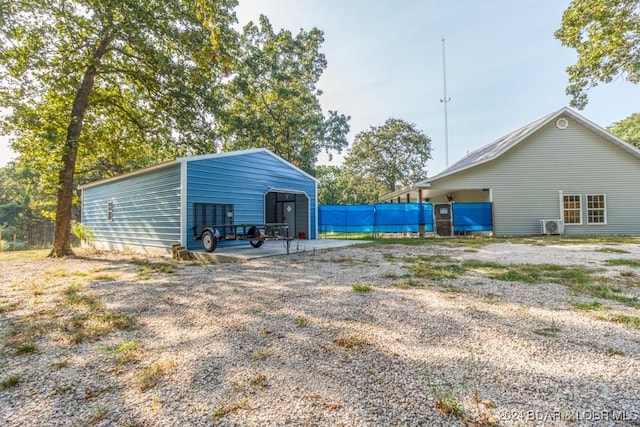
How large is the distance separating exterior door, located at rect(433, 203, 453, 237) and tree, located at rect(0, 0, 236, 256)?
1139cm

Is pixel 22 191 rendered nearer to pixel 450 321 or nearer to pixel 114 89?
pixel 114 89

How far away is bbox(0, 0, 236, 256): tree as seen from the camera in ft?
27.3

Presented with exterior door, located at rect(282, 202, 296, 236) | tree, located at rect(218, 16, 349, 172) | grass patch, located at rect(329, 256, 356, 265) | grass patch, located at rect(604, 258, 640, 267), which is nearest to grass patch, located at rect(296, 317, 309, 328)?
grass patch, located at rect(329, 256, 356, 265)

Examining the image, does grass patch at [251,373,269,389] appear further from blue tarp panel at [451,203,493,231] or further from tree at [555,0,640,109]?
tree at [555,0,640,109]

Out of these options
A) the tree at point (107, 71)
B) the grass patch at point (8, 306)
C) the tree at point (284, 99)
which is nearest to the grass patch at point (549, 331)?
the grass patch at point (8, 306)

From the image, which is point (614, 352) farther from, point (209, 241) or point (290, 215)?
point (290, 215)

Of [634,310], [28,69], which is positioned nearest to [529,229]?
[634,310]

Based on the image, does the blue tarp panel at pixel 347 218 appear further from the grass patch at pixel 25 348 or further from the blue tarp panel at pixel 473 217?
the grass patch at pixel 25 348

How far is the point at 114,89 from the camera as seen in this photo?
12047 mm

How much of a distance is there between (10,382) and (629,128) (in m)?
53.3

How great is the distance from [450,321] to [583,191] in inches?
622

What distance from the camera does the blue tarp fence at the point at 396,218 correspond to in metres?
14.0

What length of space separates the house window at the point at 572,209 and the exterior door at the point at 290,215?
13264 mm

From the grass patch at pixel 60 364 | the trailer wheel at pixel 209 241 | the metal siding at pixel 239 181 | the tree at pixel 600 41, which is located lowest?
the grass patch at pixel 60 364
